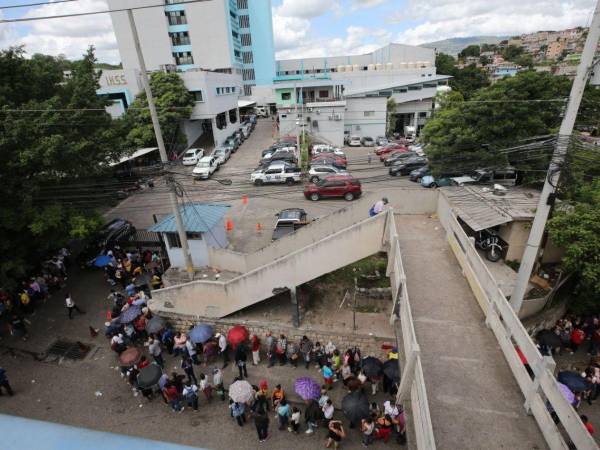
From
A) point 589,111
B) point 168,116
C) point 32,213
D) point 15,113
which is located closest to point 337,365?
point 32,213

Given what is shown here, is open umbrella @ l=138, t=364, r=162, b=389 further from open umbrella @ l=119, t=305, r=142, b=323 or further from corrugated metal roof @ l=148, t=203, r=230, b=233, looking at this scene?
corrugated metal roof @ l=148, t=203, r=230, b=233

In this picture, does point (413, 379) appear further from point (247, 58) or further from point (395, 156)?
point (247, 58)

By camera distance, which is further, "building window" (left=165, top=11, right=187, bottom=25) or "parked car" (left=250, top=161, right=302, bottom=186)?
"building window" (left=165, top=11, right=187, bottom=25)

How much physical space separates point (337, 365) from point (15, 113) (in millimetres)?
14159

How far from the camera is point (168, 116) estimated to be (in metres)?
29.4

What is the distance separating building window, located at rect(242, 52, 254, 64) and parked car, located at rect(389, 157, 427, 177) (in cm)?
4480

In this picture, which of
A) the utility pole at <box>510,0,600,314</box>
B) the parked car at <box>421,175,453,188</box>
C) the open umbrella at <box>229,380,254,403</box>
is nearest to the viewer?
the utility pole at <box>510,0,600,314</box>

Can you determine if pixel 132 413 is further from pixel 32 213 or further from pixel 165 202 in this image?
pixel 165 202

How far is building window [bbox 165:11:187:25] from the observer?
148ft

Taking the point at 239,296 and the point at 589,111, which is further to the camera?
the point at 589,111

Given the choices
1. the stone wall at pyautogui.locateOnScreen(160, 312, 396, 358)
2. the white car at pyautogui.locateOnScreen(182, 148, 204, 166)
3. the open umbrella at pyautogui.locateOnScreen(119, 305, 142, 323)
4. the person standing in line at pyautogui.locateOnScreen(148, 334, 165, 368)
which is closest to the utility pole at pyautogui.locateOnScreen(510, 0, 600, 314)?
the stone wall at pyautogui.locateOnScreen(160, 312, 396, 358)

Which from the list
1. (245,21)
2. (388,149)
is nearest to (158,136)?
(388,149)

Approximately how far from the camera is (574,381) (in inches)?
343

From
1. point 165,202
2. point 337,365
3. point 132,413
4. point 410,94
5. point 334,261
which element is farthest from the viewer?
point 410,94
